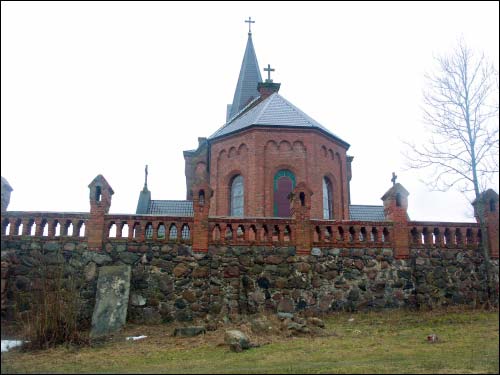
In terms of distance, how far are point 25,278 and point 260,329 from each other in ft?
23.5

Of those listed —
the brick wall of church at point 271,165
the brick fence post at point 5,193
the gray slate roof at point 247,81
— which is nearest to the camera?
the brick fence post at point 5,193

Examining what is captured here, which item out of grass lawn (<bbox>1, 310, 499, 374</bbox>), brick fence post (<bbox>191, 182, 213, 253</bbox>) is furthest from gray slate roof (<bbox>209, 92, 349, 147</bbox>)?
grass lawn (<bbox>1, 310, 499, 374</bbox>)

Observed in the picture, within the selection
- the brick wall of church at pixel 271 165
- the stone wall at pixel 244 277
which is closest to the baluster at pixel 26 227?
the stone wall at pixel 244 277

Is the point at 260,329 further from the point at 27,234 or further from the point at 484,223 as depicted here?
the point at 484,223

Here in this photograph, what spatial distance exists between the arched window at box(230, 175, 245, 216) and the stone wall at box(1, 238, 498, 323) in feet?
25.7

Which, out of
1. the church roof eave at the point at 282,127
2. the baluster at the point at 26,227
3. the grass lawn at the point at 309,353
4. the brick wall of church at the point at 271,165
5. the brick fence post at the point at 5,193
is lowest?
the grass lawn at the point at 309,353

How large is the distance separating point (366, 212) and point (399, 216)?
11.1 m

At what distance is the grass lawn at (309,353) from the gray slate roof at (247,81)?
78.0ft

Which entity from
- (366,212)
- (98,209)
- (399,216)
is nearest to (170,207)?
(366,212)

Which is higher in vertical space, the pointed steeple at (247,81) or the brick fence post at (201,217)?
the pointed steeple at (247,81)

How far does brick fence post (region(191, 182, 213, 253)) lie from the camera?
49.9ft

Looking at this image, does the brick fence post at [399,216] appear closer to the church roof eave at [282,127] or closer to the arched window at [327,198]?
the arched window at [327,198]

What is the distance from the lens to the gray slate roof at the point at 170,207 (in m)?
27.5

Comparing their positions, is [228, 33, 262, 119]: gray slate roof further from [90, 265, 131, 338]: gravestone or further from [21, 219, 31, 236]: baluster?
[90, 265, 131, 338]: gravestone
